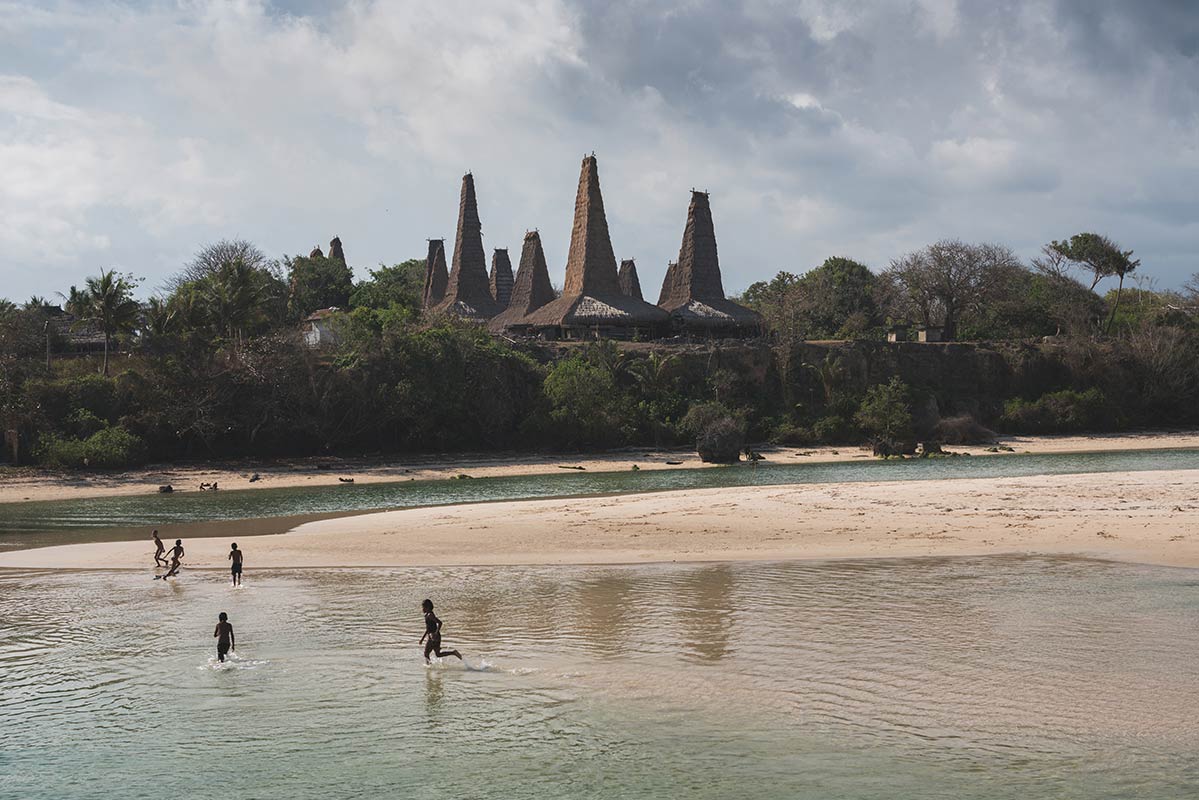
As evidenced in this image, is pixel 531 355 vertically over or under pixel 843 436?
over

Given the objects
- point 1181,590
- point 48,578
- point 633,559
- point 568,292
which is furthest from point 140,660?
point 568,292

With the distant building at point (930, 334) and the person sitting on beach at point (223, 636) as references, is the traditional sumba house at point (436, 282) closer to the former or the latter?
the distant building at point (930, 334)

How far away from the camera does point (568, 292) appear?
66.5 metres

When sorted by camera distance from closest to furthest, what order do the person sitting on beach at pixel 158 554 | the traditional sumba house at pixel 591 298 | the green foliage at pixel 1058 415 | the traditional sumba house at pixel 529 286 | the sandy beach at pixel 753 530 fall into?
the person sitting on beach at pixel 158 554, the sandy beach at pixel 753 530, the green foliage at pixel 1058 415, the traditional sumba house at pixel 591 298, the traditional sumba house at pixel 529 286

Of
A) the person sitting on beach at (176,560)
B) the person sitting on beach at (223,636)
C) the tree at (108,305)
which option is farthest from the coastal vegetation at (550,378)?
the person sitting on beach at (223,636)

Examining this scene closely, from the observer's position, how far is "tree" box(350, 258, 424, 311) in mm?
78188

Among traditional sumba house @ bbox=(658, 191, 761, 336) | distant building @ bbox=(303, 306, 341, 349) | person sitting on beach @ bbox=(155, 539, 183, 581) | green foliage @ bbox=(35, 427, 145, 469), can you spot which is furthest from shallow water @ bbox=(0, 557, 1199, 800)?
traditional sumba house @ bbox=(658, 191, 761, 336)

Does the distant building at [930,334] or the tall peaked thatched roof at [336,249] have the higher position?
the tall peaked thatched roof at [336,249]

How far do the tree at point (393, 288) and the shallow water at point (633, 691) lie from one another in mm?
52582

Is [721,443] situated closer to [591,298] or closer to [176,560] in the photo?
[591,298]

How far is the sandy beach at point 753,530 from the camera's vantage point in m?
22.0

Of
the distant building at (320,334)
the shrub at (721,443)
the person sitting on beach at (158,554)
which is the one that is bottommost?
the person sitting on beach at (158,554)

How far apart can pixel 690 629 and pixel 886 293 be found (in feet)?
221

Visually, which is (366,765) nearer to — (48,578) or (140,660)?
(140,660)
